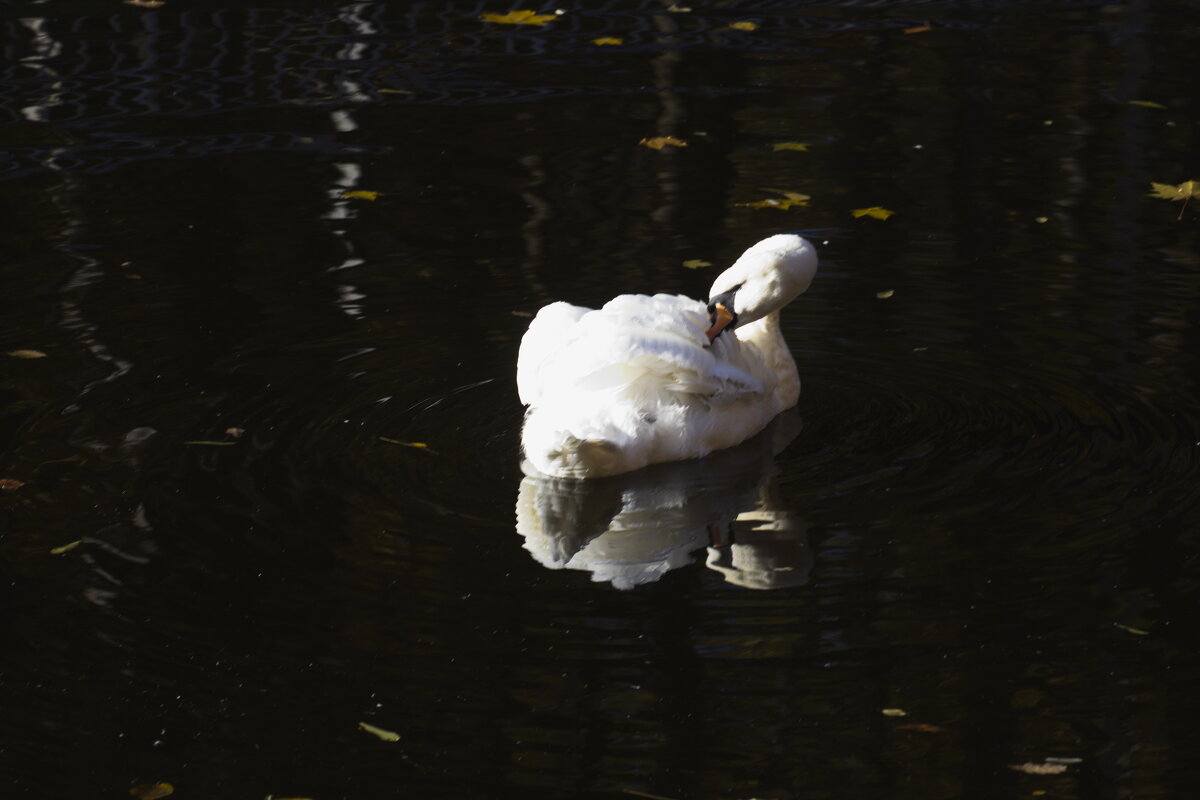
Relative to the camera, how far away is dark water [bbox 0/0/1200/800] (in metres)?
4.63

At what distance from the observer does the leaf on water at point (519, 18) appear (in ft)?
44.8

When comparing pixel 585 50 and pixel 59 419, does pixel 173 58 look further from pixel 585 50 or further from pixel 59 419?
pixel 59 419

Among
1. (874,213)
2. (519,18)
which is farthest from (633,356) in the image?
(519,18)

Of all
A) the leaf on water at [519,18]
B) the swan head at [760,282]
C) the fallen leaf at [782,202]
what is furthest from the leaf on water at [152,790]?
the leaf on water at [519,18]

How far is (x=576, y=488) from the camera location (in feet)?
20.3

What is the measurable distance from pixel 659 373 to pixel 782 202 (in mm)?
3575

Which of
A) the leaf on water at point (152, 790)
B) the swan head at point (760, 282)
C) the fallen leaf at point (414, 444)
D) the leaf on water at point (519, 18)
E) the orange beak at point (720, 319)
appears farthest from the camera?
the leaf on water at point (519, 18)

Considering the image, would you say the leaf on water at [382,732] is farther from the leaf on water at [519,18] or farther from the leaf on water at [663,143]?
the leaf on water at [519,18]

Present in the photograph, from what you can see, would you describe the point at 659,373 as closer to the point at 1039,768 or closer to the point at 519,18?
the point at 1039,768

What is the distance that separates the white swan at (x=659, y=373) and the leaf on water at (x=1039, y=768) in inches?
79.7

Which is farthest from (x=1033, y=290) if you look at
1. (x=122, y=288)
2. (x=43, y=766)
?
(x=43, y=766)

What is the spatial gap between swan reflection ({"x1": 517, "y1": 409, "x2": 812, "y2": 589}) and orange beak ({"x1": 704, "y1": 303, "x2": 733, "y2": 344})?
480mm

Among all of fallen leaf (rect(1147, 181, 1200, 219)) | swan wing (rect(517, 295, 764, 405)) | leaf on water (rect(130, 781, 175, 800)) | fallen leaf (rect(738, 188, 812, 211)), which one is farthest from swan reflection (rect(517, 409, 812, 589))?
fallen leaf (rect(1147, 181, 1200, 219))

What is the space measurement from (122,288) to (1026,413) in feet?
14.5
